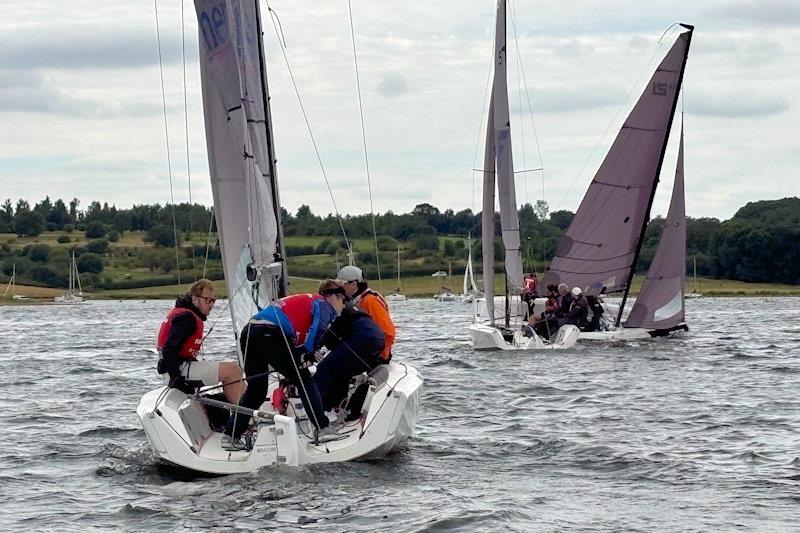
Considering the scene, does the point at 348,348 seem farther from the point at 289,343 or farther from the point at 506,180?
the point at 506,180

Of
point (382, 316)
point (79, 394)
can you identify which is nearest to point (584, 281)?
point (79, 394)

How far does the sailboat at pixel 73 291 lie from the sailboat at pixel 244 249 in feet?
323

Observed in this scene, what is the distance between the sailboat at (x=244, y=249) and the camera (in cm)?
1205

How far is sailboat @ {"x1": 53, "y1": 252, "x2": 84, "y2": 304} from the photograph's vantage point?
111 metres

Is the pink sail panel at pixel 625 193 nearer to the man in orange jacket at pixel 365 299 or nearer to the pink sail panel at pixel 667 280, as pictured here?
the pink sail panel at pixel 667 280

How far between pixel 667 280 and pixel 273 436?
22471 millimetres

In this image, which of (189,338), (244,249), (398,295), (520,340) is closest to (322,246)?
(398,295)

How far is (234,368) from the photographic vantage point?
1309cm

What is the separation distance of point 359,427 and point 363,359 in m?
0.65

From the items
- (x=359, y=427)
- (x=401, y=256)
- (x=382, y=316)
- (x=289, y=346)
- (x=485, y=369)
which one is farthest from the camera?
(x=401, y=256)

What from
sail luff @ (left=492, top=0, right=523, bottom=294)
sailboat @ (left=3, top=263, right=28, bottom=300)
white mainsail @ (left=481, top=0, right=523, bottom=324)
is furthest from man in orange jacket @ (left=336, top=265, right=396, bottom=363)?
sailboat @ (left=3, top=263, right=28, bottom=300)

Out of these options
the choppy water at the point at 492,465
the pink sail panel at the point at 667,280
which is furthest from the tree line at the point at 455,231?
the choppy water at the point at 492,465

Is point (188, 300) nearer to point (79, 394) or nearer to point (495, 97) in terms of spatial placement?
point (79, 394)

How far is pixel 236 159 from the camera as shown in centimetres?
1415
